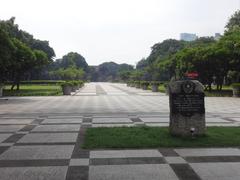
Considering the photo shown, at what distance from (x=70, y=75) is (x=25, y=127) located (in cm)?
7109

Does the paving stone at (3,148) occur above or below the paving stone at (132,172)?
above

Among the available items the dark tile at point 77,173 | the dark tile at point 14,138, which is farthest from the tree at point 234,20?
the dark tile at point 77,173

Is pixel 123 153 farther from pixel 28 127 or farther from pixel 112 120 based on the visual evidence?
pixel 112 120

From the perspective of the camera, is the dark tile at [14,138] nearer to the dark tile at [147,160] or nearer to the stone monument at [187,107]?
the dark tile at [147,160]

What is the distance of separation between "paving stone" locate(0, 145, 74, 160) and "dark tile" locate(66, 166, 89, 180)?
33.9 inches

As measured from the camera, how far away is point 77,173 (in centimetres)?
636

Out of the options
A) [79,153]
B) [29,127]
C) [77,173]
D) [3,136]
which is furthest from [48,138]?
[77,173]

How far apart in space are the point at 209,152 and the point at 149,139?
167 cm

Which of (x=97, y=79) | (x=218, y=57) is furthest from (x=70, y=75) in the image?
(x=97, y=79)

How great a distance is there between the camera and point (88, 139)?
30.5 ft

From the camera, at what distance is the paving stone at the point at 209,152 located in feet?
25.4

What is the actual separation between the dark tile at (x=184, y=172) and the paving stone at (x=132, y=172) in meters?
0.08

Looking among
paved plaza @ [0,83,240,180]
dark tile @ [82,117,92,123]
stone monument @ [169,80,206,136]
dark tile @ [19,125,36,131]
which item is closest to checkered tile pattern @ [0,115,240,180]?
paved plaza @ [0,83,240,180]

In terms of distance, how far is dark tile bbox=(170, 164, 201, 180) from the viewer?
6.16 meters
